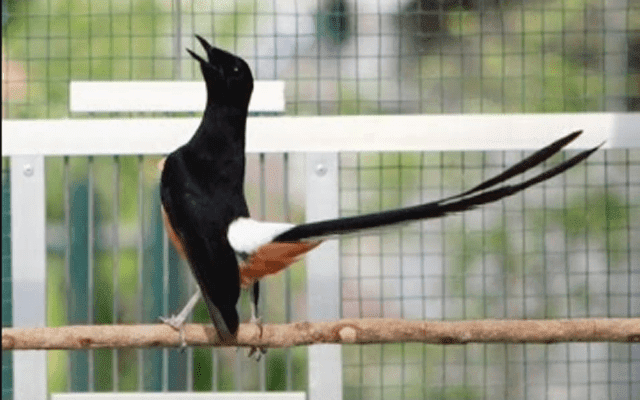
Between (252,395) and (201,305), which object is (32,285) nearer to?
(252,395)

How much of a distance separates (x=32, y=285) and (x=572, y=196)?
1.52 m

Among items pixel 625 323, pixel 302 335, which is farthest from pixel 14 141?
pixel 625 323

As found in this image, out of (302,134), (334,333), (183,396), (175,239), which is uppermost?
(302,134)

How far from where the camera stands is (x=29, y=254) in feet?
5.58

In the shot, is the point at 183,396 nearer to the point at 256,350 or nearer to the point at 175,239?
the point at 256,350

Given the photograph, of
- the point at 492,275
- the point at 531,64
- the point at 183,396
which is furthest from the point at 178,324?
the point at 531,64

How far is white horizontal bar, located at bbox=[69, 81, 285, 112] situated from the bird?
0.35ft

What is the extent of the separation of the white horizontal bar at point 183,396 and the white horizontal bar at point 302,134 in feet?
1.13

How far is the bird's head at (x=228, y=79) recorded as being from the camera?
5.22ft

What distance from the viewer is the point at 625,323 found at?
4.58 feet

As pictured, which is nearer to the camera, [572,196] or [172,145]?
[172,145]

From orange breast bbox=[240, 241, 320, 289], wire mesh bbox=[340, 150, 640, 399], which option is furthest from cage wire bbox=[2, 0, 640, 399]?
orange breast bbox=[240, 241, 320, 289]

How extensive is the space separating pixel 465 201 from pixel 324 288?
1.84 feet

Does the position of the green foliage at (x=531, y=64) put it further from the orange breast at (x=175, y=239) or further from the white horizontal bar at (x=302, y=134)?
the orange breast at (x=175, y=239)
